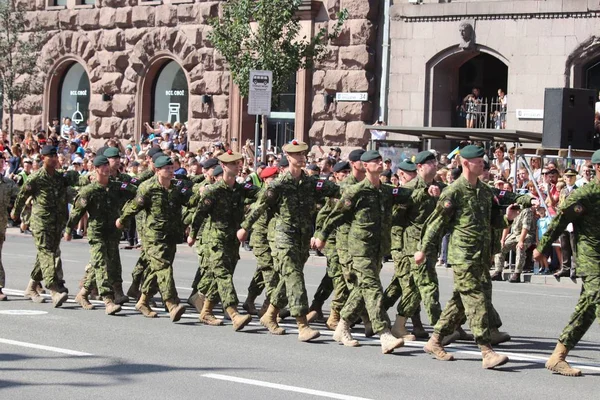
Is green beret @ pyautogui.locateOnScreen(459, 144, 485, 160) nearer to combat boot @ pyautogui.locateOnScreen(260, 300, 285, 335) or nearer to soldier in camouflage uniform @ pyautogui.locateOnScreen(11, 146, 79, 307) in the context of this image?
combat boot @ pyautogui.locateOnScreen(260, 300, 285, 335)

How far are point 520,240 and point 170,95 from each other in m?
16.8

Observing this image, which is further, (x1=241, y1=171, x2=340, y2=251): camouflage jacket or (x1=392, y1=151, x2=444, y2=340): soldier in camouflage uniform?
(x1=241, y1=171, x2=340, y2=251): camouflage jacket

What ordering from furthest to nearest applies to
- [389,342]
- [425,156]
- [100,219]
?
[100,219] → [425,156] → [389,342]

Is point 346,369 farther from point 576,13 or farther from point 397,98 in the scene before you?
point 397,98

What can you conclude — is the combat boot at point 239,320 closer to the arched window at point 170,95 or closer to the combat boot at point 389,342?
the combat boot at point 389,342

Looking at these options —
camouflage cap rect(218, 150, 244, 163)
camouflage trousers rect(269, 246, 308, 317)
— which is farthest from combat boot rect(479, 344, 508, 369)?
camouflage cap rect(218, 150, 244, 163)

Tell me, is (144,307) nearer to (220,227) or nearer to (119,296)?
(119,296)

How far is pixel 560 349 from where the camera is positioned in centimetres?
1048

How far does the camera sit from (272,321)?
42.2 ft

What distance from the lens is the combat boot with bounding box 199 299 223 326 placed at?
529 inches

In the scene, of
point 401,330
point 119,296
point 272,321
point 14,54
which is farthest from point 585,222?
point 14,54

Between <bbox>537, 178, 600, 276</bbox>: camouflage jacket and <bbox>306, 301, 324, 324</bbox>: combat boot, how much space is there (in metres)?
3.77

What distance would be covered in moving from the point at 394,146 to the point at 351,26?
5908 millimetres

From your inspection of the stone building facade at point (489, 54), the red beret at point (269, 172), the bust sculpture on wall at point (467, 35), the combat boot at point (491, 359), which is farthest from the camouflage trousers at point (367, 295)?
the bust sculpture on wall at point (467, 35)
